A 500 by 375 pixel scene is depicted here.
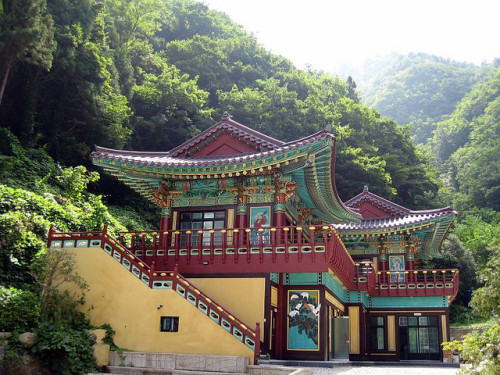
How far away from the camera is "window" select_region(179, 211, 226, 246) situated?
19453 millimetres

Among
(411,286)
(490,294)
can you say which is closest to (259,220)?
(490,294)

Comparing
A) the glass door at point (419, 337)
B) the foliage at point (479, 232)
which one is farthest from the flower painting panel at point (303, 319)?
the foliage at point (479, 232)

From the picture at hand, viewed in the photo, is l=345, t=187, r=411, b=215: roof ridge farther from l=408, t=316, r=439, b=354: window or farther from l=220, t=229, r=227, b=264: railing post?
l=220, t=229, r=227, b=264: railing post

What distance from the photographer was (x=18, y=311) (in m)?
13.4

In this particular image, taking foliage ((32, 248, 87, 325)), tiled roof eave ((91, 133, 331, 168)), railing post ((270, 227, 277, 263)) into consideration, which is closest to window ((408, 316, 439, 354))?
railing post ((270, 227, 277, 263))

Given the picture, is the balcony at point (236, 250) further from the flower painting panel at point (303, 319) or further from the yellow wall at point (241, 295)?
the flower painting panel at point (303, 319)

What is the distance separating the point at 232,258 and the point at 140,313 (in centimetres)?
350

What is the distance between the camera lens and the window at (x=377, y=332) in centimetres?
2612

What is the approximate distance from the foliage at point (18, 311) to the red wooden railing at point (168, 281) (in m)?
2.92

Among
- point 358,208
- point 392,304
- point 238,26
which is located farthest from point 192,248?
point 238,26

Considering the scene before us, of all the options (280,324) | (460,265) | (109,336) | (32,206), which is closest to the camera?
(109,336)

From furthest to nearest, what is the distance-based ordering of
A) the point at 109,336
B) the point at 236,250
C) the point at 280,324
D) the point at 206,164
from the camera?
the point at 206,164 → the point at 280,324 → the point at 236,250 → the point at 109,336

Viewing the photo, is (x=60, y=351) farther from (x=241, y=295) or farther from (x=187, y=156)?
(x=187, y=156)

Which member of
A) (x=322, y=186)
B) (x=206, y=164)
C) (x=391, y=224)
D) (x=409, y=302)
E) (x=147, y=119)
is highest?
(x=147, y=119)
